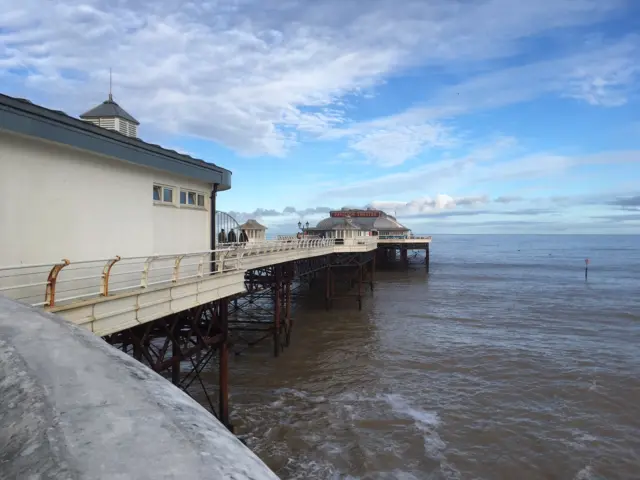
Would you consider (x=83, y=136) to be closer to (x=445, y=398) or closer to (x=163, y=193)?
(x=163, y=193)

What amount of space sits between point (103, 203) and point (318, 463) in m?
7.50

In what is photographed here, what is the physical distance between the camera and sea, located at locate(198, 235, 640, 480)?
10.5 metres

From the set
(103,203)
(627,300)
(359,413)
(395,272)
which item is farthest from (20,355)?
(395,272)

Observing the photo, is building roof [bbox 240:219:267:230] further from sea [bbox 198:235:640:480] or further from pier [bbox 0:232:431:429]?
pier [bbox 0:232:431:429]

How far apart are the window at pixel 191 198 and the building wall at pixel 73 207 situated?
28.0 inches

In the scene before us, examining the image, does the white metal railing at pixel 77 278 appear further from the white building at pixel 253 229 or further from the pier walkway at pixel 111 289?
the white building at pixel 253 229

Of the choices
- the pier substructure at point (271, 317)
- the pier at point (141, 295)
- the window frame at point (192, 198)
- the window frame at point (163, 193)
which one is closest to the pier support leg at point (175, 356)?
the pier at point (141, 295)

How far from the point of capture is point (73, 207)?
8094 millimetres

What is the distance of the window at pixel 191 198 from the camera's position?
39.1ft

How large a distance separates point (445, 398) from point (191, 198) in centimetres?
1002

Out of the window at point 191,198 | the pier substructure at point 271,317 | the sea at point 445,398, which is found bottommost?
the sea at point 445,398

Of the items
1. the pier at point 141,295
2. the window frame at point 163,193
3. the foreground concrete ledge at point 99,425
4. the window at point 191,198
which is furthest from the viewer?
the window at point 191,198

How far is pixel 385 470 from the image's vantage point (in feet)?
33.1

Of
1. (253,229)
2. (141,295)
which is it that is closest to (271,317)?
(253,229)
